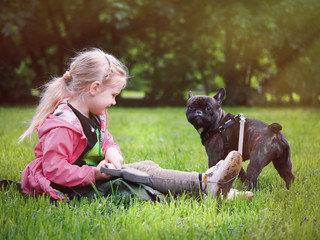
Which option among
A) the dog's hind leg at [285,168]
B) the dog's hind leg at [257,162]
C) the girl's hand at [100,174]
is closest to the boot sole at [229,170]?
the dog's hind leg at [257,162]

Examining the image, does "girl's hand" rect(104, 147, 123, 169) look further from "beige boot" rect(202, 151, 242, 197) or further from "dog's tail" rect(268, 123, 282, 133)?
"dog's tail" rect(268, 123, 282, 133)

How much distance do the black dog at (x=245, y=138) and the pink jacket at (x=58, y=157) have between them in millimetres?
1386

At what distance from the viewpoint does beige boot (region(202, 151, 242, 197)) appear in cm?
284

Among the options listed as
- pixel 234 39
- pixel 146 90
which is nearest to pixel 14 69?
pixel 146 90

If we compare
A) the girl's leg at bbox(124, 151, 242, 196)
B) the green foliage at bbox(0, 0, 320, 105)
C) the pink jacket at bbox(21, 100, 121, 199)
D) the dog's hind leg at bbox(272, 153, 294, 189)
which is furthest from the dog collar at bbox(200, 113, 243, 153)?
the green foliage at bbox(0, 0, 320, 105)

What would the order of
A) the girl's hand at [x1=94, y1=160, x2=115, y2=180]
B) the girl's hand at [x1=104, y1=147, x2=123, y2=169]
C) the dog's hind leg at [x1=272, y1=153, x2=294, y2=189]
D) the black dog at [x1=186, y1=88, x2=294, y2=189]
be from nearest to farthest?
A: the girl's hand at [x1=94, y1=160, x2=115, y2=180] → the girl's hand at [x1=104, y1=147, x2=123, y2=169] → the black dog at [x1=186, y1=88, x2=294, y2=189] → the dog's hind leg at [x1=272, y1=153, x2=294, y2=189]

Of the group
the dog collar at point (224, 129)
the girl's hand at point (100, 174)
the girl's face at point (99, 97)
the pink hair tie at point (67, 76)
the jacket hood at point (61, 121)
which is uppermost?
the pink hair tie at point (67, 76)

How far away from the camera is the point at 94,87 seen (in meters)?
3.14

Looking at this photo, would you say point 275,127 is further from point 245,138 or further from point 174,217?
point 174,217

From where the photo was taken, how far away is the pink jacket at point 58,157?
2.80m

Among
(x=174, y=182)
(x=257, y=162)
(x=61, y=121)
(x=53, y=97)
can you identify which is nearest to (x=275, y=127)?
(x=257, y=162)

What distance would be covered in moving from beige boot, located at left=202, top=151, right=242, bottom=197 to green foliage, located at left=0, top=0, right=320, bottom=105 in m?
11.4

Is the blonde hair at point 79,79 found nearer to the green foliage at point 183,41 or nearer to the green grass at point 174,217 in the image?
the green grass at point 174,217

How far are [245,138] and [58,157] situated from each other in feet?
5.90
